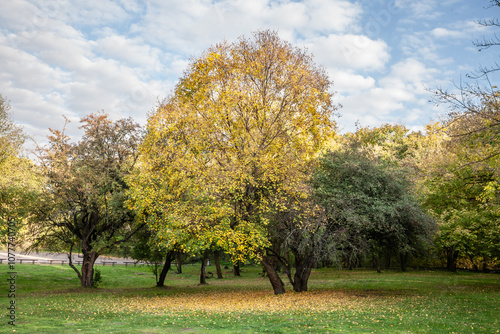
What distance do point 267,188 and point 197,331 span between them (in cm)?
998

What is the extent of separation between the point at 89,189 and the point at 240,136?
11.5m

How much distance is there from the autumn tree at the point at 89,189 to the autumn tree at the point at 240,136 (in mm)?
5074

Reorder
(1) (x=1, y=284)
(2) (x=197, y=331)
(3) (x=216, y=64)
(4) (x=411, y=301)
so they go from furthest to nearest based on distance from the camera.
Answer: (1) (x=1, y=284)
(3) (x=216, y=64)
(4) (x=411, y=301)
(2) (x=197, y=331)

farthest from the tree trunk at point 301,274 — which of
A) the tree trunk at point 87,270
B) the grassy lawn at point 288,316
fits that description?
the tree trunk at point 87,270

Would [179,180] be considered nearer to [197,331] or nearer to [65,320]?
[65,320]

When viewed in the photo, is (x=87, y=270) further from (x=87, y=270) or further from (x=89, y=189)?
(x=89, y=189)

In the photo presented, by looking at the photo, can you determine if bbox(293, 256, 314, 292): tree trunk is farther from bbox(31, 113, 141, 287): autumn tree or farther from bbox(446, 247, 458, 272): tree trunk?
bbox(446, 247, 458, 272): tree trunk

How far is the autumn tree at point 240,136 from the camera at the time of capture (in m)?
18.9

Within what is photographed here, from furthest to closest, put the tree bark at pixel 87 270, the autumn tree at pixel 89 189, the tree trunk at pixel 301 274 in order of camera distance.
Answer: the tree bark at pixel 87 270 < the autumn tree at pixel 89 189 < the tree trunk at pixel 301 274

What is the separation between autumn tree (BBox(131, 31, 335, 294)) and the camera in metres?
18.9

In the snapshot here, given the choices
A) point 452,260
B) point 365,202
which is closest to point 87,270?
point 365,202

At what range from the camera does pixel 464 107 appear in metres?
13.2

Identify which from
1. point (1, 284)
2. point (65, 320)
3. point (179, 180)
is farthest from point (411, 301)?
point (1, 284)

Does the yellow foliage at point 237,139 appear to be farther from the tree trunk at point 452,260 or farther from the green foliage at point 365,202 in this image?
the tree trunk at point 452,260
